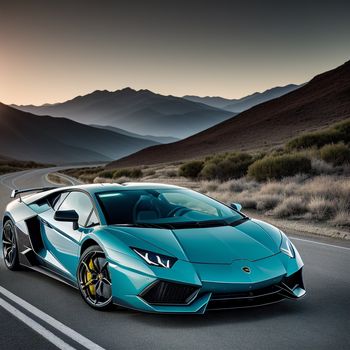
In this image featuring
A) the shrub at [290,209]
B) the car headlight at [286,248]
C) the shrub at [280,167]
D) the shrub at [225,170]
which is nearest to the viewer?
the car headlight at [286,248]

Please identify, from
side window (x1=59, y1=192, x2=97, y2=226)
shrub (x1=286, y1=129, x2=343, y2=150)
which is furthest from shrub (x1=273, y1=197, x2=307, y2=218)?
shrub (x1=286, y1=129, x2=343, y2=150)

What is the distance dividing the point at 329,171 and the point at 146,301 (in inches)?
806

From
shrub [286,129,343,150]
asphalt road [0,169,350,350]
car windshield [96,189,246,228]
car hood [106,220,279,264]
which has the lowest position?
shrub [286,129,343,150]

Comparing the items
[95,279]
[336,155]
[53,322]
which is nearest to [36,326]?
[53,322]

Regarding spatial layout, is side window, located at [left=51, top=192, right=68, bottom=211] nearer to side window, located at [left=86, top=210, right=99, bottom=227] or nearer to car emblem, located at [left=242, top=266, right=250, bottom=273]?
side window, located at [left=86, top=210, right=99, bottom=227]

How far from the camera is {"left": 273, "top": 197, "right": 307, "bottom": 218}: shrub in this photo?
1526cm

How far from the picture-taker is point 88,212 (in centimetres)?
665

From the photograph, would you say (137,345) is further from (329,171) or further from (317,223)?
(329,171)

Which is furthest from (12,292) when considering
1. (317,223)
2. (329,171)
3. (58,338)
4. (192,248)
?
(329,171)

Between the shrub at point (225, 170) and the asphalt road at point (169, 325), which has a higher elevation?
the asphalt road at point (169, 325)

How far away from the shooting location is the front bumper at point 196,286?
17.2 feet

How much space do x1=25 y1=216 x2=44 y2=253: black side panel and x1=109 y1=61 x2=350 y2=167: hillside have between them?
210ft

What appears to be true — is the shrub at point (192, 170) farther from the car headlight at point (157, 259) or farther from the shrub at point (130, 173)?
the car headlight at point (157, 259)

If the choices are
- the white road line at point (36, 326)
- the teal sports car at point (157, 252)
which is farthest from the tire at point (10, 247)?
the white road line at point (36, 326)
